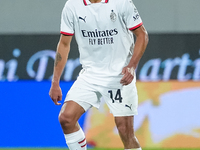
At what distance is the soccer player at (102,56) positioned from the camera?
3.61m

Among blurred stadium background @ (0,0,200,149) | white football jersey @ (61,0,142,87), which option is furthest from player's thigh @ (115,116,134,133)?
blurred stadium background @ (0,0,200,149)

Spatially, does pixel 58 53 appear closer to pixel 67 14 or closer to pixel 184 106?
pixel 67 14

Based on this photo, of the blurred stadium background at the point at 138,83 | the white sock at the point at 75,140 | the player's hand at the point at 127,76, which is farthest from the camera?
the blurred stadium background at the point at 138,83

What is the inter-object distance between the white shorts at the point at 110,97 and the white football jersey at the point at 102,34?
55mm

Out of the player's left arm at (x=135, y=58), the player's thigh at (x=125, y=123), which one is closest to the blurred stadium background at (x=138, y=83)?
the player's thigh at (x=125, y=123)

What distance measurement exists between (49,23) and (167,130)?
2110 mm

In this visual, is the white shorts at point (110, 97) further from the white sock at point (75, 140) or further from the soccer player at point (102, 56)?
the white sock at point (75, 140)

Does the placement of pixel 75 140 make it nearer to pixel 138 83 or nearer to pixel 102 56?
pixel 102 56

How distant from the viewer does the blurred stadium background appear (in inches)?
228

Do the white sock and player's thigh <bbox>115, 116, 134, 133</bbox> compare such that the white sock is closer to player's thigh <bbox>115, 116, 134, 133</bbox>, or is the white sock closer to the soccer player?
the soccer player

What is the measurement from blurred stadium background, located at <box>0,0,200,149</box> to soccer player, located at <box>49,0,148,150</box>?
7.04 ft

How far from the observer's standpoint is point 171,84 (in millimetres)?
5918

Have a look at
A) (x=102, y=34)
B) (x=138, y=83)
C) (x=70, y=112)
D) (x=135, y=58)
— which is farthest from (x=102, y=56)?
(x=138, y=83)

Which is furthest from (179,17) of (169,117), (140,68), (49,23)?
(49,23)
